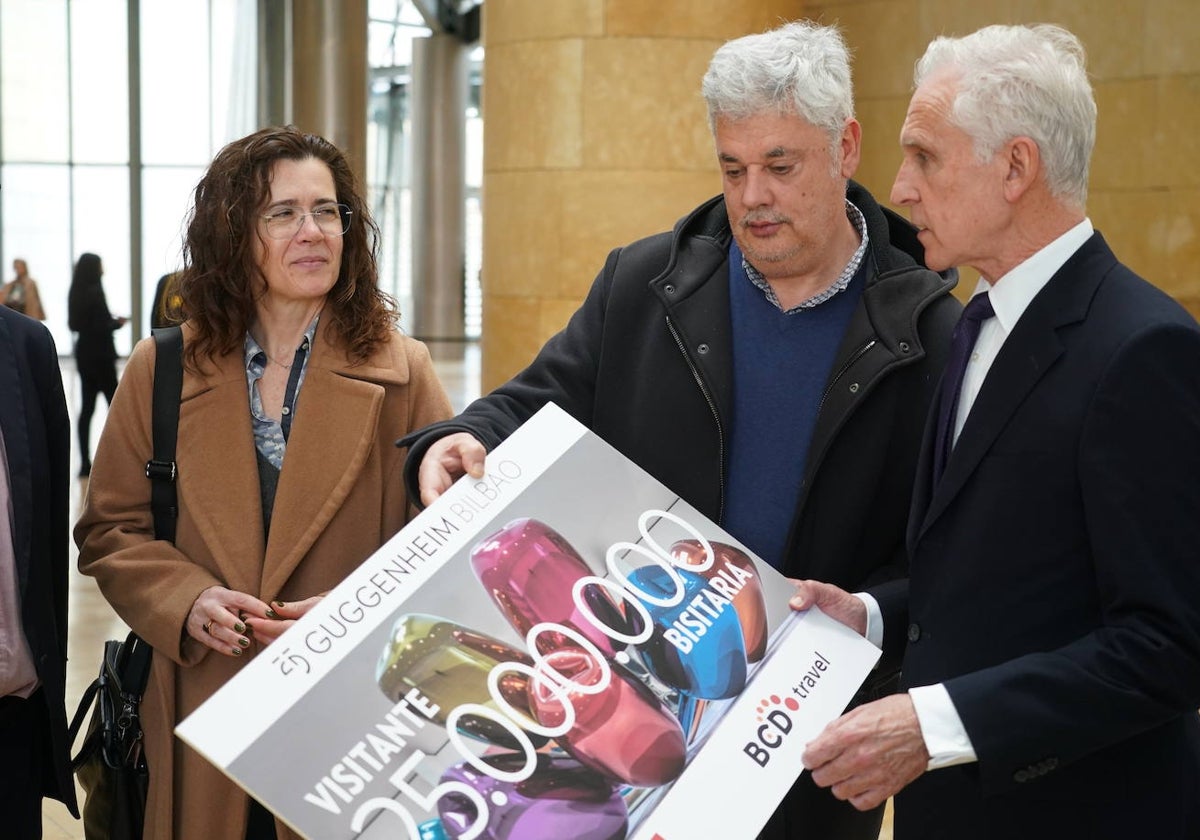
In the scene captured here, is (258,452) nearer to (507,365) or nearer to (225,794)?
(225,794)

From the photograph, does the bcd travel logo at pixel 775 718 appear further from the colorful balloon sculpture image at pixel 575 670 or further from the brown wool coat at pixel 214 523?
the brown wool coat at pixel 214 523

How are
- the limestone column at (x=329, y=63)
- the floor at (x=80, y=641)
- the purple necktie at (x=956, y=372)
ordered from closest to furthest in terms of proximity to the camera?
the purple necktie at (x=956, y=372)
the floor at (x=80, y=641)
the limestone column at (x=329, y=63)

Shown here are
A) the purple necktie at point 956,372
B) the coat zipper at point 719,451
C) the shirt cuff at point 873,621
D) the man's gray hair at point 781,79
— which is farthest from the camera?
the coat zipper at point 719,451

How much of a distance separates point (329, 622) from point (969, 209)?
1.09m

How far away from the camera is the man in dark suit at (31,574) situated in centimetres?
264

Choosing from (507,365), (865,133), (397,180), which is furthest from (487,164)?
(397,180)

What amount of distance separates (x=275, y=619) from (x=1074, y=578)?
5.00ft

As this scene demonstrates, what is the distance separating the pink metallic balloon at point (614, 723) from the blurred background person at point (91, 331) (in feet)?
35.7

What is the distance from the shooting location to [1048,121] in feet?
6.29

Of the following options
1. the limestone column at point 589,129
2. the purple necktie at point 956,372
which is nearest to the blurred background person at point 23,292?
the limestone column at point 589,129

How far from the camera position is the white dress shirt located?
6.08 ft

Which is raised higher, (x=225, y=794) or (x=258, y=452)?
(x=258, y=452)

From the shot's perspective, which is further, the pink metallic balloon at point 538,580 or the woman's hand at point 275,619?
the woman's hand at point 275,619

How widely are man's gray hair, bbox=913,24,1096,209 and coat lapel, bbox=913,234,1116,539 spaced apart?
0.35 ft
